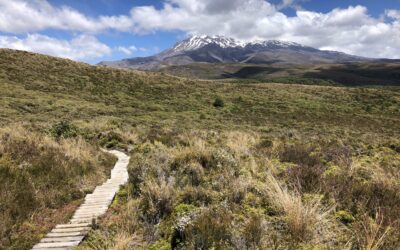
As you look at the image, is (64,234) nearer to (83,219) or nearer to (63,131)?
(83,219)

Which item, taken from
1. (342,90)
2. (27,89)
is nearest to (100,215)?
(27,89)

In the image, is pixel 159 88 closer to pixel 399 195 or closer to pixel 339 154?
pixel 339 154

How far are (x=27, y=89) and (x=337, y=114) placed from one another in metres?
46.0

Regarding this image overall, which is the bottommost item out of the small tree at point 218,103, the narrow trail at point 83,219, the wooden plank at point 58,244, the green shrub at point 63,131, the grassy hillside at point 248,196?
the small tree at point 218,103

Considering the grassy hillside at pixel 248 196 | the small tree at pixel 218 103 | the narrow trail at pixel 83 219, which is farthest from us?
the small tree at pixel 218 103

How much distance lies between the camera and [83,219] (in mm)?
7895

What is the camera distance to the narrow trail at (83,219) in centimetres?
653

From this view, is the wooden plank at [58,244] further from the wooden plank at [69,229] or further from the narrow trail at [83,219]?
the wooden plank at [69,229]

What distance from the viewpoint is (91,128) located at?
2733cm

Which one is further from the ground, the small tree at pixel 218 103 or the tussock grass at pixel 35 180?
the tussock grass at pixel 35 180

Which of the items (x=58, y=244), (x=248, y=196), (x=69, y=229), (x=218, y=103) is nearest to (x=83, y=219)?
(x=69, y=229)

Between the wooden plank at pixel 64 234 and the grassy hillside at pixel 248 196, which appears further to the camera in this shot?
the wooden plank at pixel 64 234

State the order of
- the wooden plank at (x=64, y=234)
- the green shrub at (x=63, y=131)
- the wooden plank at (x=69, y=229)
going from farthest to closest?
the green shrub at (x=63, y=131) → the wooden plank at (x=69, y=229) → the wooden plank at (x=64, y=234)

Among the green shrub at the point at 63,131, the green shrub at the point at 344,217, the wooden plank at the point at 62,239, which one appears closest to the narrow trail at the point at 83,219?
the wooden plank at the point at 62,239
